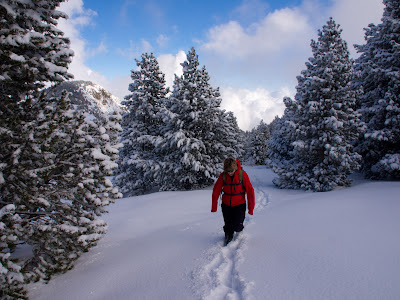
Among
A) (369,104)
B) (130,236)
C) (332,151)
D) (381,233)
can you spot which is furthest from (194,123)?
(381,233)

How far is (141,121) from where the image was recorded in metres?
18.5

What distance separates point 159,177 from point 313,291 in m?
14.1

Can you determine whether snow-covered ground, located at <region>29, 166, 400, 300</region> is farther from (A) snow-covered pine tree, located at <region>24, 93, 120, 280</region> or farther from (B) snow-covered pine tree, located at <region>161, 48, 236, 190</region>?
(B) snow-covered pine tree, located at <region>161, 48, 236, 190</region>

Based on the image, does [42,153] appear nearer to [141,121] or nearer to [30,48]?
[30,48]

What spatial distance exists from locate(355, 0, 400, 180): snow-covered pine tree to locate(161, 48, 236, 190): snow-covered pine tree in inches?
352

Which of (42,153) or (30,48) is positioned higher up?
(30,48)

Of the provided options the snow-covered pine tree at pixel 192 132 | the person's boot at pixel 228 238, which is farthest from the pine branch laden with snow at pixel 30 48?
the snow-covered pine tree at pixel 192 132

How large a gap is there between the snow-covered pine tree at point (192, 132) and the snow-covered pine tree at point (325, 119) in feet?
16.4

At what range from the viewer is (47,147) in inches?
161

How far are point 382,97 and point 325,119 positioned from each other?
4153 millimetres

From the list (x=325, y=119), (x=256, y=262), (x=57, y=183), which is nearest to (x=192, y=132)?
(x=325, y=119)

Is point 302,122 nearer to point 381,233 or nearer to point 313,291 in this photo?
Answer: point 381,233

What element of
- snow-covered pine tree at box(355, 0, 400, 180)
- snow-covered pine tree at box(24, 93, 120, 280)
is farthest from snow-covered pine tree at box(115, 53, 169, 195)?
snow-covered pine tree at box(355, 0, 400, 180)

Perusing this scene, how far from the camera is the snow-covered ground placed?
310 centimetres
